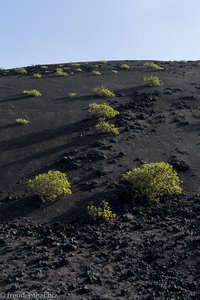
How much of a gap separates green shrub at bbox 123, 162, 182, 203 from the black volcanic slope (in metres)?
0.44

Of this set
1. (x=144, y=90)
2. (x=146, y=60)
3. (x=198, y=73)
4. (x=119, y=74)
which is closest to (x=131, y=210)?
(x=144, y=90)

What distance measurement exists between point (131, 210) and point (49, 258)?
4.61m

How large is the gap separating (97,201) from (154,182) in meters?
2.57

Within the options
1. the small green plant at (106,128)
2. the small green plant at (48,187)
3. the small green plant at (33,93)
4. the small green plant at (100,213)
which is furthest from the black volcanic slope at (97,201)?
the small green plant at (33,93)

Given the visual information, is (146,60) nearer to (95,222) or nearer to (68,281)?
(95,222)

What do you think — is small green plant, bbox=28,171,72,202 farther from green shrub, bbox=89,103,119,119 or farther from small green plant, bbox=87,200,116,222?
green shrub, bbox=89,103,119,119

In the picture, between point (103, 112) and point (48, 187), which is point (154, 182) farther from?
point (103, 112)

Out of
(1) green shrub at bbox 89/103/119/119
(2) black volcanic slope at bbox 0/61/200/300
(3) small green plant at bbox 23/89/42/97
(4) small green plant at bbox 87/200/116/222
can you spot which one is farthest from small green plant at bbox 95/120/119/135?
(3) small green plant at bbox 23/89/42/97

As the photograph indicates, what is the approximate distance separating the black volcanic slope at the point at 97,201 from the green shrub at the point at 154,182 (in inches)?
17.2

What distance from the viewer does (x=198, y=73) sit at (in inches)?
1887

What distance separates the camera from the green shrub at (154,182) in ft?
55.2

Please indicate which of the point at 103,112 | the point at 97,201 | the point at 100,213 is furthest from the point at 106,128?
the point at 100,213

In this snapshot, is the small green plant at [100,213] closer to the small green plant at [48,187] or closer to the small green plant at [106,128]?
the small green plant at [48,187]

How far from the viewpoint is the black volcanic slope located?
11.3m
